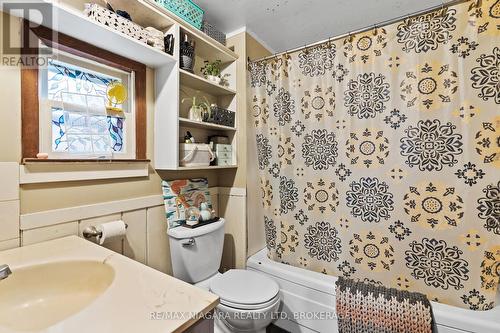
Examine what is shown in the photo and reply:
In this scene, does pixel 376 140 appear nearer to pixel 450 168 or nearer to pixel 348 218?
pixel 450 168

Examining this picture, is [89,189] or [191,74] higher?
[191,74]

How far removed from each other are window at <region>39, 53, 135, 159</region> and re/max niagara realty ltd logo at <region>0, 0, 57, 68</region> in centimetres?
6

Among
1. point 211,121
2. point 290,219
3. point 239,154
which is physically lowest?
point 290,219

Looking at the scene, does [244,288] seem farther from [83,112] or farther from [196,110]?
[83,112]

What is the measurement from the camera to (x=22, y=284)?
2.45 ft

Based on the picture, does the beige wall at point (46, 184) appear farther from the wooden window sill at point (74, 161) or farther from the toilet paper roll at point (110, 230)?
the toilet paper roll at point (110, 230)

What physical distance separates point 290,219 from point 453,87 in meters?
1.22

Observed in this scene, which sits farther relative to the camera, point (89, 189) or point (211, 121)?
point (211, 121)

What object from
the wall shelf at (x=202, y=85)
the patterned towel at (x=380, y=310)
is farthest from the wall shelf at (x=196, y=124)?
the patterned towel at (x=380, y=310)

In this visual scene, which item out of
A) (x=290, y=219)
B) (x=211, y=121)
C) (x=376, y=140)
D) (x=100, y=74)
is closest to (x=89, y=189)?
(x=100, y=74)

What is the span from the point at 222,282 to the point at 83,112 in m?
1.22

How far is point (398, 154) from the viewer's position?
1.33 m

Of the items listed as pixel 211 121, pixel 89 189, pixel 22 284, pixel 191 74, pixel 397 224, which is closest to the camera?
pixel 22 284

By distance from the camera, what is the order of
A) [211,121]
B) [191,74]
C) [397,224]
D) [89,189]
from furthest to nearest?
1. [211,121]
2. [191,74]
3. [397,224]
4. [89,189]
